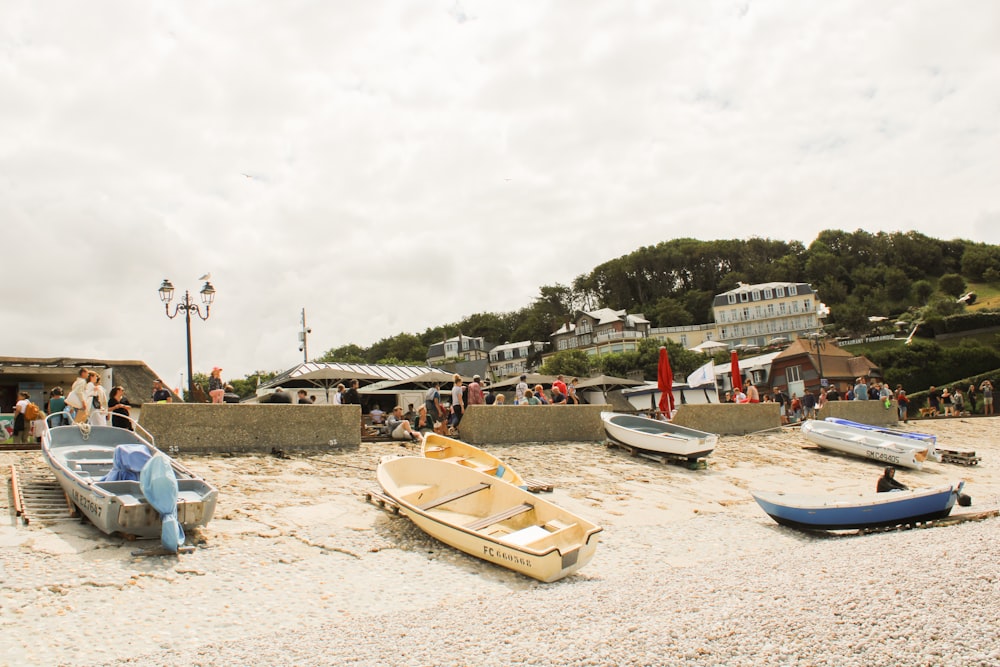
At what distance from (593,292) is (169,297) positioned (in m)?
111

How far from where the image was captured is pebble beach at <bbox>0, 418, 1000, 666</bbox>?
5.56 meters

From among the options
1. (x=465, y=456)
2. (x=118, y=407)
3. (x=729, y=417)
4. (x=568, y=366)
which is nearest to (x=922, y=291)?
(x=568, y=366)

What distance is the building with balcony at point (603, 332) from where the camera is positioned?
104894 millimetres

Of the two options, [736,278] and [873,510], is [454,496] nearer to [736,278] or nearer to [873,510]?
[873,510]

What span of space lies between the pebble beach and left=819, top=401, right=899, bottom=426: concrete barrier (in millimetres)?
13250

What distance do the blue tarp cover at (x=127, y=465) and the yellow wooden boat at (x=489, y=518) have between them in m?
3.06

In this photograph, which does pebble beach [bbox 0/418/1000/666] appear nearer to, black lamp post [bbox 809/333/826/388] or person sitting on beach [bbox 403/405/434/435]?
person sitting on beach [bbox 403/405/434/435]

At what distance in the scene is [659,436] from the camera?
628 inches

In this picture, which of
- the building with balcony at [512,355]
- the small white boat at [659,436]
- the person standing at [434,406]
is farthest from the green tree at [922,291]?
the person standing at [434,406]

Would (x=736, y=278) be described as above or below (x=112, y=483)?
above

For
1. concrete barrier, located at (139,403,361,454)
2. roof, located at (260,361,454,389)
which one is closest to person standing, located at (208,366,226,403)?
concrete barrier, located at (139,403,361,454)

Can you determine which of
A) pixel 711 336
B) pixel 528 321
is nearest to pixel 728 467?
pixel 711 336

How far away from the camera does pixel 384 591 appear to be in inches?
293

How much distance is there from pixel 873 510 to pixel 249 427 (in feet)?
34.4
